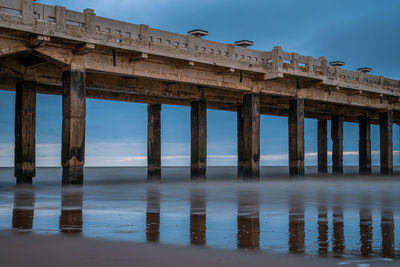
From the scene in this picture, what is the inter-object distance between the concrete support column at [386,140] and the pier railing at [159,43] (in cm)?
881

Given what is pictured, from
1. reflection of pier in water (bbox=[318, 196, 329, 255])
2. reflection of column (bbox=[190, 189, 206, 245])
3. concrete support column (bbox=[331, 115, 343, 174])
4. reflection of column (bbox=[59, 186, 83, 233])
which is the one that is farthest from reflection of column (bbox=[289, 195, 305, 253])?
concrete support column (bbox=[331, 115, 343, 174])

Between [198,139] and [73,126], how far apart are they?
35.8 ft

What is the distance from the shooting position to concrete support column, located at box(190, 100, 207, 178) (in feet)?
99.5

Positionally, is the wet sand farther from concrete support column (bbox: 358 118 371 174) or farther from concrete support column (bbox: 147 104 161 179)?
concrete support column (bbox: 358 118 371 174)

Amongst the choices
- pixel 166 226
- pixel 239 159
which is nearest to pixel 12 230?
pixel 166 226

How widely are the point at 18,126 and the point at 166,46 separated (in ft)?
29.5

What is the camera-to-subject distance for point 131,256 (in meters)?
5.88

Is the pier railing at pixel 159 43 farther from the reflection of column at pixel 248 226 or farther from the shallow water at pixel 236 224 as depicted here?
the reflection of column at pixel 248 226

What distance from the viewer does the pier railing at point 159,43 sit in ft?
61.5

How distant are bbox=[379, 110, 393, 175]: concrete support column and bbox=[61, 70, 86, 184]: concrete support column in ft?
99.9

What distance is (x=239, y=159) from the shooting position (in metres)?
36.3

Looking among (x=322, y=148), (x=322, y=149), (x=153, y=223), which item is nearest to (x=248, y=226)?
(x=153, y=223)

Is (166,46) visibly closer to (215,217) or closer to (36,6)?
(36,6)

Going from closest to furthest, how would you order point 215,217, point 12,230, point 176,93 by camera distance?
1. point 12,230
2. point 215,217
3. point 176,93
